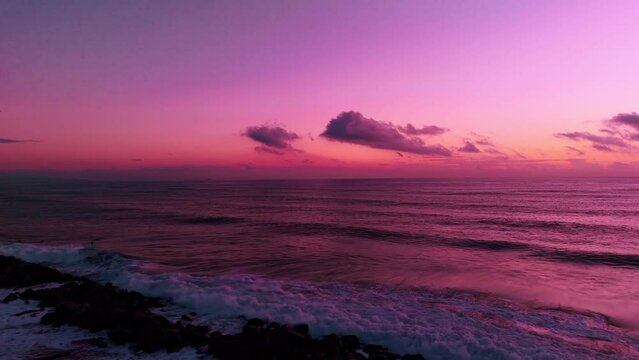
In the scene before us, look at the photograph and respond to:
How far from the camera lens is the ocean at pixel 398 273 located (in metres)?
12.8

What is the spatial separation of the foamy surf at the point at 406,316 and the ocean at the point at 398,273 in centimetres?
6

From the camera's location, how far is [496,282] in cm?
1941

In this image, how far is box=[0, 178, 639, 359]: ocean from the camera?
12.8 meters

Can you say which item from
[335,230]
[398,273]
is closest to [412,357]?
[398,273]

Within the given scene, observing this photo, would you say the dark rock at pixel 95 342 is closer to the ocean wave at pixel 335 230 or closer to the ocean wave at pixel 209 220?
the ocean wave at pixel 335 230

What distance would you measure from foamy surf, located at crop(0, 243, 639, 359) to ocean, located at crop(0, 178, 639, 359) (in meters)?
0.06

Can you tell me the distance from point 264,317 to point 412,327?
4852mm

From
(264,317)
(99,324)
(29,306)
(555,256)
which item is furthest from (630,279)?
(29,306)

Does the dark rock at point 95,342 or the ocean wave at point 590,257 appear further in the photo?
the ocean wave at point 590,257

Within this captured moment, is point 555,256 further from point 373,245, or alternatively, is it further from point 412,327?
point 412,327

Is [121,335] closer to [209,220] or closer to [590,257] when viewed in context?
[590,257]

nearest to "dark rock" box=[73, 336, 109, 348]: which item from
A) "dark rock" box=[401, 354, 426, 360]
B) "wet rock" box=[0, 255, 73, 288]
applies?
"dark rock" box=[401, 354, 426, 360]

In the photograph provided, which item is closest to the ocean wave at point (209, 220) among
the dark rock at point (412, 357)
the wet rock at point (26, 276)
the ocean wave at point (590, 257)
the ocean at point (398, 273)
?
the ocean at point (398, 273)

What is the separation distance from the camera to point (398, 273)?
21250 millimetres
